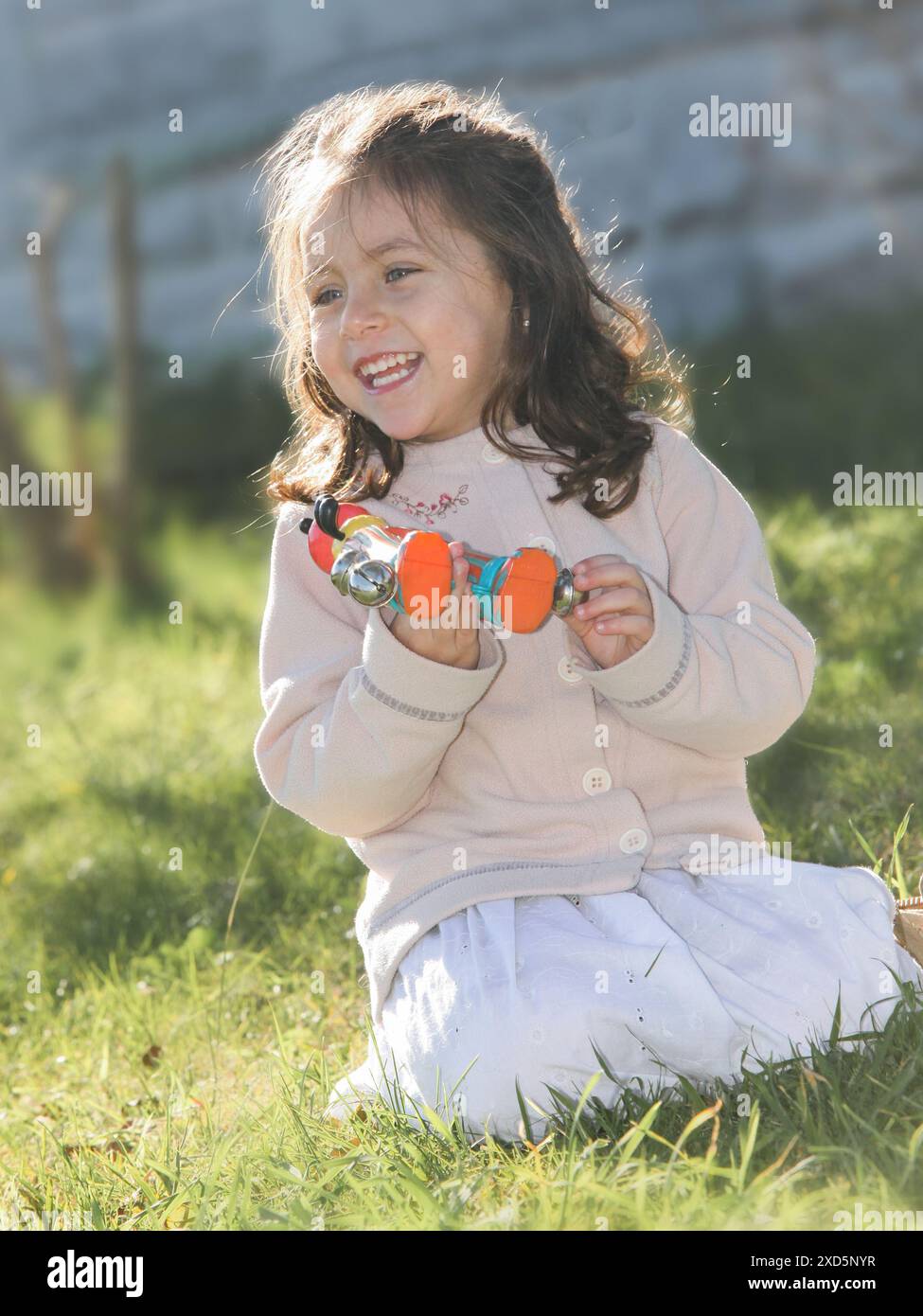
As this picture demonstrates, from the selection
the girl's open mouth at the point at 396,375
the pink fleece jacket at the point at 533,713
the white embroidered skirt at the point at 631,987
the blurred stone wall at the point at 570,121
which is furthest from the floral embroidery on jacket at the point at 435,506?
the blurred stone wall at the point at 570,121

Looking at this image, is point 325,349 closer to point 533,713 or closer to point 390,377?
point 390,377

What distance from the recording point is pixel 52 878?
11.2 feet

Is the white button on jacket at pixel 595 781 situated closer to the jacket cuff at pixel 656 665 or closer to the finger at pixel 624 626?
the jacket cuff at pixel 656 665

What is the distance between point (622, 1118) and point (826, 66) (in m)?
5.70

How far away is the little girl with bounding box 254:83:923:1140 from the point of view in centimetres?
198

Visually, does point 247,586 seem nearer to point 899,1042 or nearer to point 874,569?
point 874,569

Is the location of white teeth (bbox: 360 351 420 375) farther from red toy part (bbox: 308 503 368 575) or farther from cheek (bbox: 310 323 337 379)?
red toy part (bbox: 308 503 368 575)

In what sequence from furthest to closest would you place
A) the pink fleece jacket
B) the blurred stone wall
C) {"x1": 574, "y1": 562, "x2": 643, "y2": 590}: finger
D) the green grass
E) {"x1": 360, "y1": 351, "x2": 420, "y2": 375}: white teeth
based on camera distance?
the blurred stone wall, {"x1": 360, "y1": 351, "x2": 420, "y2": 375}: white teeth, the pink fleece jacket, {"x1": 574, "y1": 562, "x2": 643, "y2": 590}: finger, the green grass

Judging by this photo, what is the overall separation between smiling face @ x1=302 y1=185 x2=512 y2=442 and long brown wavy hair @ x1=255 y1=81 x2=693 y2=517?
35mm

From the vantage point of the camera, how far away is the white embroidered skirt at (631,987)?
1.96 metres

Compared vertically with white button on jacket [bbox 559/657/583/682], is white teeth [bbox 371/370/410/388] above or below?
above

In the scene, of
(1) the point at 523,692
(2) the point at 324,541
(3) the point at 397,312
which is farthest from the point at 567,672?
(3) the point at 397,312

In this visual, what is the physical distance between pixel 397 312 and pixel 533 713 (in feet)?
1.93

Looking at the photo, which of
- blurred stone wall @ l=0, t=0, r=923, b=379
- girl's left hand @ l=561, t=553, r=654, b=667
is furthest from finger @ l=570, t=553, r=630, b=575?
blurred stone wall @ l=0, t=0, r=923, b=379
